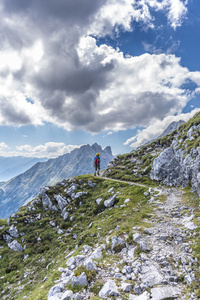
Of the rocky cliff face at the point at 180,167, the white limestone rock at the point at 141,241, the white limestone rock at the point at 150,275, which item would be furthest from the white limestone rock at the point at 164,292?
the rocky cliff face at the point at 180,167

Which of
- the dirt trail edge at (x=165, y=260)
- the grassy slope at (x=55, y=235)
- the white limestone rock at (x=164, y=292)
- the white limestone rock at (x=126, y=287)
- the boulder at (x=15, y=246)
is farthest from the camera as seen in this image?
the boulder at (x=15, y=246)

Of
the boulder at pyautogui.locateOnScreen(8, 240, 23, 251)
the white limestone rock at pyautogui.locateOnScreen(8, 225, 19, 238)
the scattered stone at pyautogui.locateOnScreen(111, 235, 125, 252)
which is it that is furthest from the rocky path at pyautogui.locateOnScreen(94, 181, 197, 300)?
the white limestone rock at pyautogui.locateOnScreen(8, 225, 19, 238)

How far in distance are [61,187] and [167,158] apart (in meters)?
39.2

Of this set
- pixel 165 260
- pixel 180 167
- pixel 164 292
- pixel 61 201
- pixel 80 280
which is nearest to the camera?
pixel 164 292

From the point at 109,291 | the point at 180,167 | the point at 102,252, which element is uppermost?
the point at 180,167

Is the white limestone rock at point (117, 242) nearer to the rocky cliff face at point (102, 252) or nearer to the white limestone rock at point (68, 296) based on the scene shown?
the rocky cliff face at point (102, 252)

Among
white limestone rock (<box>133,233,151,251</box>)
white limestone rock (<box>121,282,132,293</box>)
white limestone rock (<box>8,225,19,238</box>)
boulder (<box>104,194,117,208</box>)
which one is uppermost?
white limestone rock (<box>121,282,132,293</box>)

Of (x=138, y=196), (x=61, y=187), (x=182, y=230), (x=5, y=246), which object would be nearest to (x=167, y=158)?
(x=138, y=196)

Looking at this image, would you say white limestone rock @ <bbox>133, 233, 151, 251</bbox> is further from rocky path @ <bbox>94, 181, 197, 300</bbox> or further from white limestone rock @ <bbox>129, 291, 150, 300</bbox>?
white limestone rock @ <bbox>129, 291, 150, 300</bbox>

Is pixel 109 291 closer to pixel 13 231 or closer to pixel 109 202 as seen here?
pixel 109 202

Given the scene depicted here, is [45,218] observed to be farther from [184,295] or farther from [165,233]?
[184,295]

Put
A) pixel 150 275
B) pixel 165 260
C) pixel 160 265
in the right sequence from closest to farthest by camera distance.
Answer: pixel 150 275 < pixel 160 265 < pixel 165 260

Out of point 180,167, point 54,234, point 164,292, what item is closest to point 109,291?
point 164,292

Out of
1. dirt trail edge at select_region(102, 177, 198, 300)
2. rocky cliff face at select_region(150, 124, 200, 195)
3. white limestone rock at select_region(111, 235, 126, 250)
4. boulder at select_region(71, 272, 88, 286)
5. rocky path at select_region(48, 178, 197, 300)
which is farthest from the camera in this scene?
rocky cliff face at select_region(150, 124, 200, 195)
